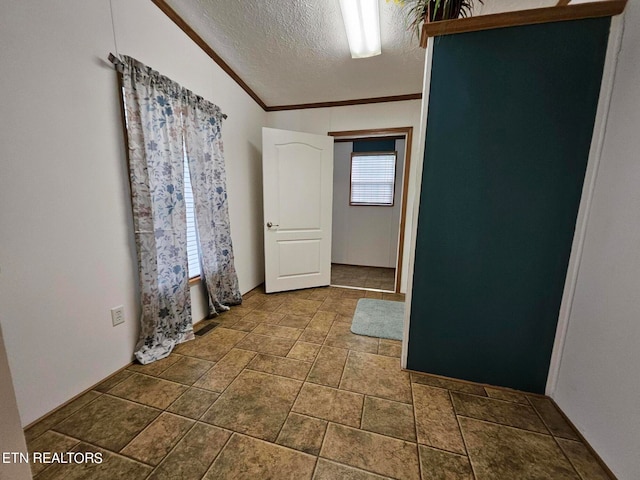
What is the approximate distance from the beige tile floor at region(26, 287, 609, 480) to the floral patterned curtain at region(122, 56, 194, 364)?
251 millimetres

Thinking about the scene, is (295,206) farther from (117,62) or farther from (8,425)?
(8,425)

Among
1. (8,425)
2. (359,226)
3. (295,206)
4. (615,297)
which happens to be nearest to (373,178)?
(359,226)

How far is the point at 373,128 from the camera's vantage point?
296 cm

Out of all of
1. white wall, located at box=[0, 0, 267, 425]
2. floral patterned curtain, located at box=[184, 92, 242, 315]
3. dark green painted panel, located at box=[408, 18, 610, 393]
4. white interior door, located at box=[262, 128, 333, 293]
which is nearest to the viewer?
white wall, located at box=[0, 0, 267, 425]

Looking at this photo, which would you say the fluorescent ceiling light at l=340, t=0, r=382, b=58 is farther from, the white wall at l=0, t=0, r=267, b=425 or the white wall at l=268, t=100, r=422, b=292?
the white wall at l=0, t=0, r=267, b=425

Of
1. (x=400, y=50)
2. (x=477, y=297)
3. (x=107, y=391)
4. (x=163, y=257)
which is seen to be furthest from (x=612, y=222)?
(x=107, y=391)

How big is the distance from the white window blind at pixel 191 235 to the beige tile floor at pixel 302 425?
0.73 meters

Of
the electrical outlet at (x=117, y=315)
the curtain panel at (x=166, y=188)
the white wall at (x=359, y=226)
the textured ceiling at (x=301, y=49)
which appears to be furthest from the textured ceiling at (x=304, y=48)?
the electrical outlet at (x=117, y=315)

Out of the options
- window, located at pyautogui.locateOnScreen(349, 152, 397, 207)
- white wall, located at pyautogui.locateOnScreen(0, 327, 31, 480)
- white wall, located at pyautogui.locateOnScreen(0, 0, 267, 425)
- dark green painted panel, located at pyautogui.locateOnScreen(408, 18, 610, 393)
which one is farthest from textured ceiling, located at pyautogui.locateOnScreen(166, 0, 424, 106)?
white wall, located at pyautogui.locateOnScreen(0, 327, 31, 480)

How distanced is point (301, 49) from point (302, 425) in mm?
2889

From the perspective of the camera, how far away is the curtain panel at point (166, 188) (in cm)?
160

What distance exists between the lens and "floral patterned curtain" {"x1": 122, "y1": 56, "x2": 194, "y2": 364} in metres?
1.58

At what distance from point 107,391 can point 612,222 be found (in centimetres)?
285

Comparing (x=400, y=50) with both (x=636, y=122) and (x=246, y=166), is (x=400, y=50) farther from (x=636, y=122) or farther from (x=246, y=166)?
(x=246, y=166)
